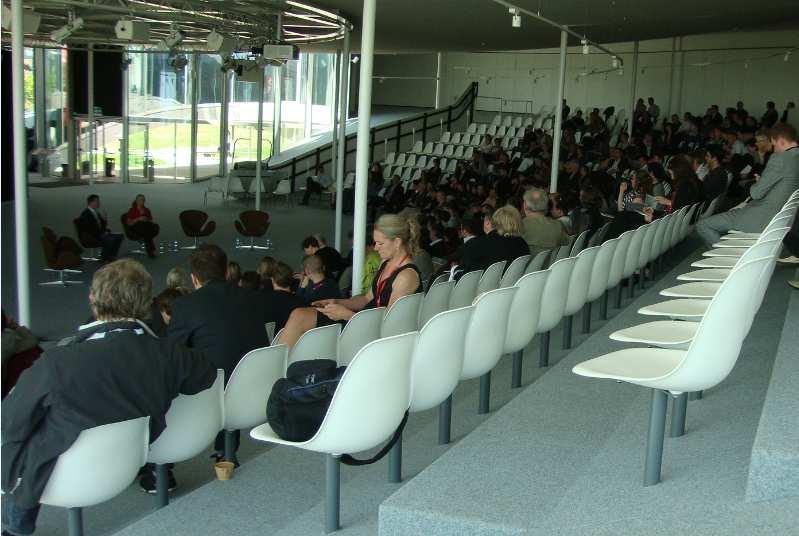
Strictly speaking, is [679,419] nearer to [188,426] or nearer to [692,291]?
[692,291]

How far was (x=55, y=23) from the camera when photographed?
59.0ft

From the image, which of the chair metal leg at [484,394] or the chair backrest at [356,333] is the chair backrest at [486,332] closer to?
the chair metal leg at [484,394]

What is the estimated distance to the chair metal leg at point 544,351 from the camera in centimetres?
586

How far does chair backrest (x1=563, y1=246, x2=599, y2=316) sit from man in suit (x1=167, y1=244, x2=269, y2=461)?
208 cm

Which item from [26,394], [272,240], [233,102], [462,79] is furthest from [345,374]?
[462,79]

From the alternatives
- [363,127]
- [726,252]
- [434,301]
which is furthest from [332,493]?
[363,127]

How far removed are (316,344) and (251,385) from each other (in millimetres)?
564

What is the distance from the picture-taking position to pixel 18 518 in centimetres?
334

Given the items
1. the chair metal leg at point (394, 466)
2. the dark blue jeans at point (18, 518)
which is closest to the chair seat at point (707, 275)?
the chair metal leg at point (394, 466)

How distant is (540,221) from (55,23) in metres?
13.5

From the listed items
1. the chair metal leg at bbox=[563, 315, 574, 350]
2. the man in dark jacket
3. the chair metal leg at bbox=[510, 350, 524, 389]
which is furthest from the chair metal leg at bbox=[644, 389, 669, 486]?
the chair metal leg at bbox=[563, 315, 574, 350]

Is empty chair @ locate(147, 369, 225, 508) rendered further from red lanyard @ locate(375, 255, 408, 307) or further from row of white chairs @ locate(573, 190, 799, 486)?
red lanyard @ locate(375, 255, 408, 307)

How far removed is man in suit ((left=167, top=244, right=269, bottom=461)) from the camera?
420cm

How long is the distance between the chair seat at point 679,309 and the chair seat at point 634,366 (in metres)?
0.36
